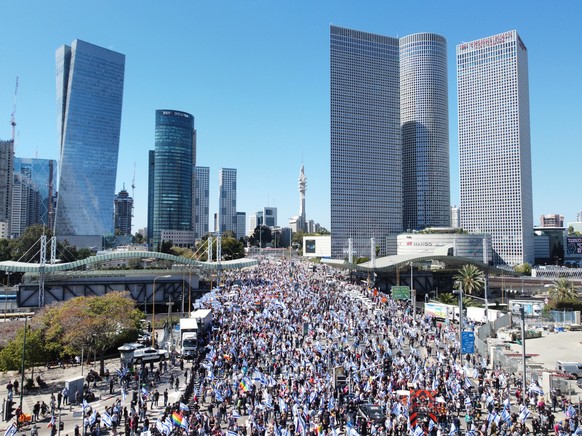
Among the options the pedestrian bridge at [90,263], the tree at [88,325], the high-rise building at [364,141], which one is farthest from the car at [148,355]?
the high-rise building at [364,141]

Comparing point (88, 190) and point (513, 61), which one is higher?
point (513, 61)

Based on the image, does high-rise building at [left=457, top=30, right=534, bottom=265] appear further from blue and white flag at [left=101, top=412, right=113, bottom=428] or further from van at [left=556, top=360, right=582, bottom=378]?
blue and white flag at [left=101, top=412, right=113, bottom=428]

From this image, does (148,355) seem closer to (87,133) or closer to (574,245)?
(87,133)

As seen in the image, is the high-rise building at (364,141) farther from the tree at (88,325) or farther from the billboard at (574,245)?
the tree at (88,325)

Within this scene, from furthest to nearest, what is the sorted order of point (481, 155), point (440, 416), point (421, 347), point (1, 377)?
point (481, 155) < point (421, 347) < point (1, 377) < point (440, 416)

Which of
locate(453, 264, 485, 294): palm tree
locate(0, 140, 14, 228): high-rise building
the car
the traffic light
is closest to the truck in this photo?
the car

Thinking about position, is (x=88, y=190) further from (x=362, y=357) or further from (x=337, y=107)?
(x=362, y=357)

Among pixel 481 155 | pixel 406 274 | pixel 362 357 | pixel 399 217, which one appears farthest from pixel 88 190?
pixel 362 357
